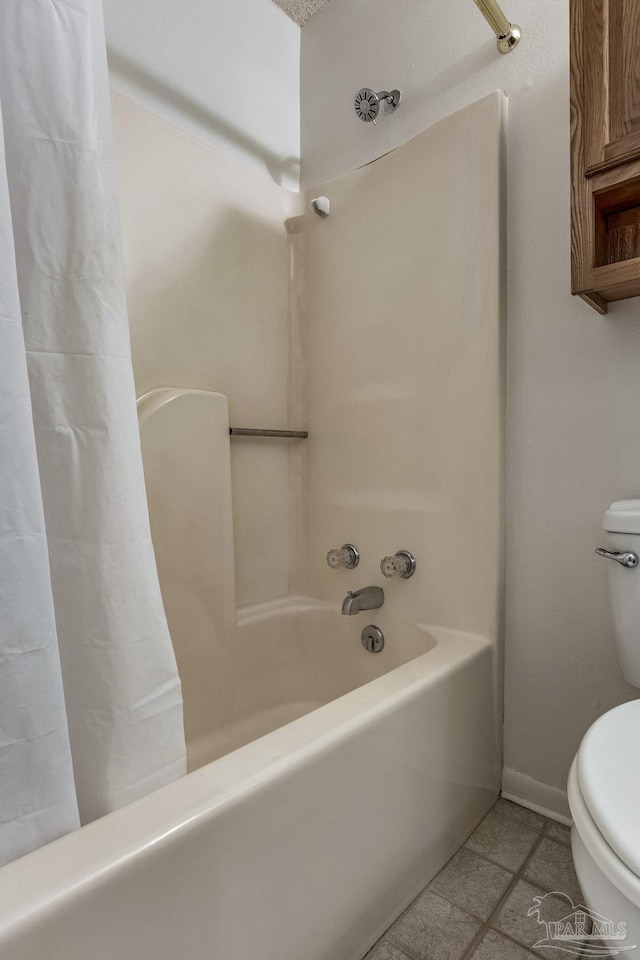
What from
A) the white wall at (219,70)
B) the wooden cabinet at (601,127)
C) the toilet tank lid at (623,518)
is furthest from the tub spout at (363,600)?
the white wall at (219,70)

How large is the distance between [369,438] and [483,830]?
1046 millimetres

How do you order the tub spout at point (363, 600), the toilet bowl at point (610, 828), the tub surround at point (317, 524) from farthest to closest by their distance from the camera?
the tub spout at point (363, 600) < the tub surround at point (317, 524) < the toilet bowl at point (610, 828)

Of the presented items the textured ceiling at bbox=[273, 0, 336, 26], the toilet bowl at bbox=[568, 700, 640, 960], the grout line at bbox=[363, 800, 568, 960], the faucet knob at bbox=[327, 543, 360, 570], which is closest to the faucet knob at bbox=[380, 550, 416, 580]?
the faucet knob at bbox=[327, 543, 360, 570]

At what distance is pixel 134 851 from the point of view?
62 cm

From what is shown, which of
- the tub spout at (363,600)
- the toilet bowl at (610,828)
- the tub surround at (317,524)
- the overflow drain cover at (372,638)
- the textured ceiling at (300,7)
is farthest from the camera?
the textured ceiling at (300,7)

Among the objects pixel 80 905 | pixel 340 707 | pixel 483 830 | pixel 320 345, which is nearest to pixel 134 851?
pixel 80 905

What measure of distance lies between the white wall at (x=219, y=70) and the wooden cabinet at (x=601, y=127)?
3.41 feet

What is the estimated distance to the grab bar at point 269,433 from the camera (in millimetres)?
1614

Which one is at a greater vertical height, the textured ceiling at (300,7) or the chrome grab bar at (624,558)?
the textured ceiling at (300,7)

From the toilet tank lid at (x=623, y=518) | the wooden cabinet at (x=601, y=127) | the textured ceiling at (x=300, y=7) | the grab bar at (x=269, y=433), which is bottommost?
the toilet tank lid at (x=623, y=518)

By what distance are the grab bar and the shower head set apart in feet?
3.23

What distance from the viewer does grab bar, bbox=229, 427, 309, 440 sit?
161cm

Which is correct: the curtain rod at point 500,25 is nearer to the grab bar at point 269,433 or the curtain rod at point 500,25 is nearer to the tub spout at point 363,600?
the grab bar at point 269,433

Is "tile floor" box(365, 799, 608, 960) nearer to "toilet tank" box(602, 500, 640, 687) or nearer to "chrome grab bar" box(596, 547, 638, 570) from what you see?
"toilet tank" box(602, 500, 640, 687)
